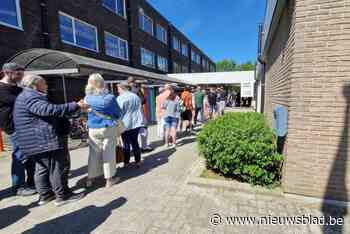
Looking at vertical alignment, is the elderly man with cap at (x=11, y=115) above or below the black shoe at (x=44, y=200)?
above

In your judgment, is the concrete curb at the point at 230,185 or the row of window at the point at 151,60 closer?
the concrete curb at the point at 230,185

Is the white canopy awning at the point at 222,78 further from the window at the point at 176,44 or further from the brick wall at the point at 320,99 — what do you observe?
the brick wall at the point at 320,99

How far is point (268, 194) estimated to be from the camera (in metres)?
3.02

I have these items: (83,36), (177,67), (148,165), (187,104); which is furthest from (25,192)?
(177,67)

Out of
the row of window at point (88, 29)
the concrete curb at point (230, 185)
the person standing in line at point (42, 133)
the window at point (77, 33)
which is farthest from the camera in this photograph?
the window at point (77, 33)

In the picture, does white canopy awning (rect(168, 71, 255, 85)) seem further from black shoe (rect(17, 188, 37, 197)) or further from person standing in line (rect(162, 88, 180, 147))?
black shoe (rect(17, 188, 37, 197))

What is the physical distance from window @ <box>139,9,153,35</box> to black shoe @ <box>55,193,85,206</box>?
54.8 ft

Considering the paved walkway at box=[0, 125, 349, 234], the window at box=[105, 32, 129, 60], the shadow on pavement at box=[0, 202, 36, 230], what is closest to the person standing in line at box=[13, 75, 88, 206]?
the shadow on pavement at box=[0, 202, 36, 230]

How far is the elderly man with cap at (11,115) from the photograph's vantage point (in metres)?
2.91

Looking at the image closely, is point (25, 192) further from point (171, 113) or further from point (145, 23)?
point (145, 23)

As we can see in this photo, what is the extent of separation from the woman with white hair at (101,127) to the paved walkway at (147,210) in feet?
1.19

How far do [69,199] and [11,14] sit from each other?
8.08m

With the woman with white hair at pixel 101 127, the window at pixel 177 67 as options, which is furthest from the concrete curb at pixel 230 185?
the window at pixel 177 67

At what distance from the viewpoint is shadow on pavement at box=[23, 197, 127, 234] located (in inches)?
94.1
